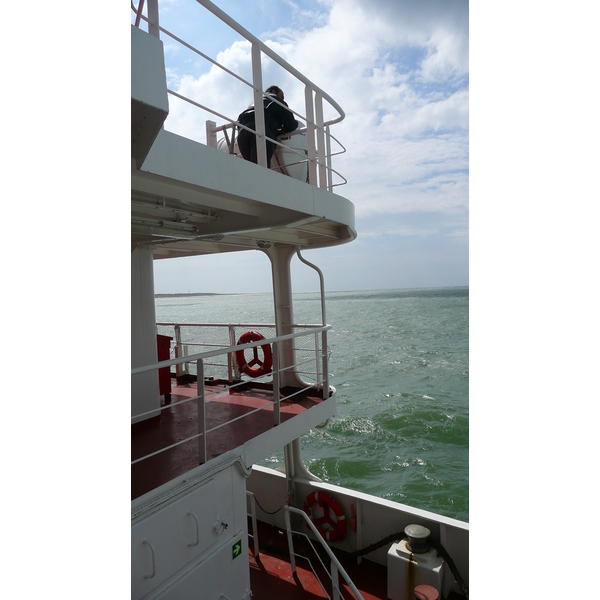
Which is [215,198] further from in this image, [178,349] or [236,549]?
[178,349]

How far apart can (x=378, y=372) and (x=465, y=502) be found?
14404mm

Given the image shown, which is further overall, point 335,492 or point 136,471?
point 335,492

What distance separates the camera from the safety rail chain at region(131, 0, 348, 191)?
2400mm

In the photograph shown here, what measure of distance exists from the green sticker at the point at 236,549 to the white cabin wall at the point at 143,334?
5.78 ft

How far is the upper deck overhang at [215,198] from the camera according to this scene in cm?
234

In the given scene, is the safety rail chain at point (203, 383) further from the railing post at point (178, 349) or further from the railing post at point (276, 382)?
the railing post at point (178, 349)

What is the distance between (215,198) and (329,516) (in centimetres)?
436

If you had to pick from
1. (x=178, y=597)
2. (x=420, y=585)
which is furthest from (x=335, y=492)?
(x=178, y=597)

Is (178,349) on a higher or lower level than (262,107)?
lower

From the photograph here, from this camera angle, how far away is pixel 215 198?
9.59 feet

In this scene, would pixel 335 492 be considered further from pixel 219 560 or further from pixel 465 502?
pixel 465 502

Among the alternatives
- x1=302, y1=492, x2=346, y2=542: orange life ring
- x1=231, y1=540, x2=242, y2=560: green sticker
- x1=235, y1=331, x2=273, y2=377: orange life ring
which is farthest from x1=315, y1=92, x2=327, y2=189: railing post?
x1=302, y1=492, x2=346, y2=542: orange life ring

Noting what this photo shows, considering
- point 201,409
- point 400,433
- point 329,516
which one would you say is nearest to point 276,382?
point 201,409

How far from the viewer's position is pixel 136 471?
2977 millimetres
